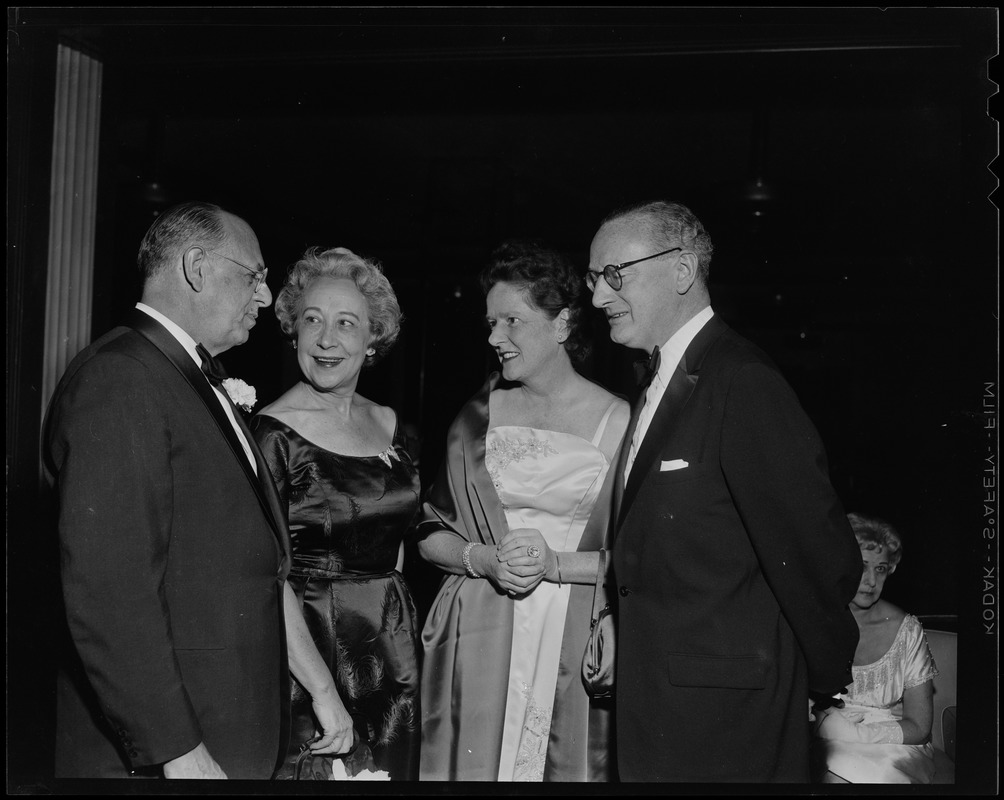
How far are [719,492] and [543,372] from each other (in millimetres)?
973

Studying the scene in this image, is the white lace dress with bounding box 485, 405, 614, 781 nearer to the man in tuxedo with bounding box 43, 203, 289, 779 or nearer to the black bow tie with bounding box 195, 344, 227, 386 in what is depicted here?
the man in tuxedo with bounding box 43, 203, 289, 779

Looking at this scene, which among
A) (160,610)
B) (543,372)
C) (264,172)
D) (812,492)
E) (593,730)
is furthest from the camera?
(264,172)

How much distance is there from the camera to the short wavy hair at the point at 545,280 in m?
3.27

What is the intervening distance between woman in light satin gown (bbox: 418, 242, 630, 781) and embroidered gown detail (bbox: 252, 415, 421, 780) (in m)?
0.10

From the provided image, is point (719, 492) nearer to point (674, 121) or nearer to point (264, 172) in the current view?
point (674, 121)

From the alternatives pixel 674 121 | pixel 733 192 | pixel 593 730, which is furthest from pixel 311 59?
pixel 593 730

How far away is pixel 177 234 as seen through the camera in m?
2.57

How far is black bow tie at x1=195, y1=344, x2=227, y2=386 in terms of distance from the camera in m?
2.48

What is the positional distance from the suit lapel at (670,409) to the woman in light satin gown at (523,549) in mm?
540

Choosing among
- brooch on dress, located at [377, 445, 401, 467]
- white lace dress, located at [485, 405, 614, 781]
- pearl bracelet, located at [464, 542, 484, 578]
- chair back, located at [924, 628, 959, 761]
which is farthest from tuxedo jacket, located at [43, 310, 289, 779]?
chair back, located at [924, 628, 959, 761]

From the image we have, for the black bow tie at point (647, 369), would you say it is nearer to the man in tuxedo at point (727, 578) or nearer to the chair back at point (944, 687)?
the man in tuxedo at point (727, 578)

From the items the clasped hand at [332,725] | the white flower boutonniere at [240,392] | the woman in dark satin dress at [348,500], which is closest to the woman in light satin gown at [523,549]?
the woman in dark satin dress at [348,500]

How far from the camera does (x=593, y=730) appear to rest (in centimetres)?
308

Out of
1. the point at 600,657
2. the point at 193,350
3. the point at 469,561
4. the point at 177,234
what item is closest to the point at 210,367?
the point at 193,350
